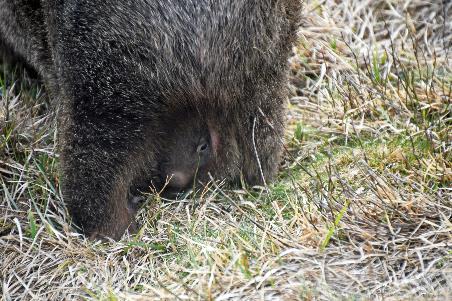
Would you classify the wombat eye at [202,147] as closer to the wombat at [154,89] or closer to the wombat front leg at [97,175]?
the wombat at [154,89]

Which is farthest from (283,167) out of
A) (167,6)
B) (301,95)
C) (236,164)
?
(167,6)

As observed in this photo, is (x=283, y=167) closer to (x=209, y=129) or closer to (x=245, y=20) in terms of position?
(x=209, y=129)

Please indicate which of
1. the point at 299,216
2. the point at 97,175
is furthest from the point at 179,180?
the point at 299,216

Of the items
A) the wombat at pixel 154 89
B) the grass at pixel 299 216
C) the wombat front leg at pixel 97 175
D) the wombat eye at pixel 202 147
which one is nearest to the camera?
the grass at pixel 299 216

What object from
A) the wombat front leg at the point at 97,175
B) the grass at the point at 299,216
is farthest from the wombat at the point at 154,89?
the grass at the point at 299,216

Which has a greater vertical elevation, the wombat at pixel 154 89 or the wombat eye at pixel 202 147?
the wombat at pixel 154 89

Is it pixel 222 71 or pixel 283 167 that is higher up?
pixel 222 71

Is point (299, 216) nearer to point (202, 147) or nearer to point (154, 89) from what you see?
point (202, 147)
